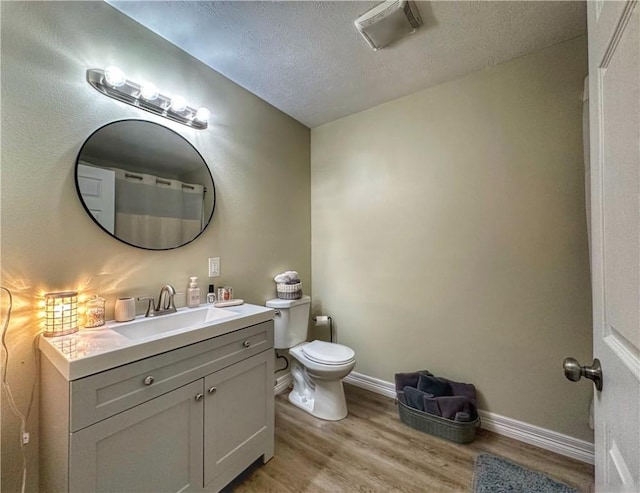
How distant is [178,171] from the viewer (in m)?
1.62

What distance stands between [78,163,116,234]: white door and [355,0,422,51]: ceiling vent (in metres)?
1.51

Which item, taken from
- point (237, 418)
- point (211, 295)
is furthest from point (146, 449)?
point (211, 295)

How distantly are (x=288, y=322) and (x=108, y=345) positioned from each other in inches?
48.1

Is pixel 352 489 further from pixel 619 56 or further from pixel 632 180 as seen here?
pixel 619 56

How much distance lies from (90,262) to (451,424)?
2166 mm

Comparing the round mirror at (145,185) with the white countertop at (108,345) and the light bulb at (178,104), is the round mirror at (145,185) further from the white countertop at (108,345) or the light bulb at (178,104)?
the white countertop at (108,345)

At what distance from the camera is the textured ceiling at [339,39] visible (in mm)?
1362

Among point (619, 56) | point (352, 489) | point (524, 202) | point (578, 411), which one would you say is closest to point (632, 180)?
point (619, 56)

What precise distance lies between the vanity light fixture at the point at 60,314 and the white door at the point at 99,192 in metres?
0.36

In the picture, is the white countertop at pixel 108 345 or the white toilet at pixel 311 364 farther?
the white toilet at pixel 311 364

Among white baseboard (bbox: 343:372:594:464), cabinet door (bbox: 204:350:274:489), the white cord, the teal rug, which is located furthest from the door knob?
the white cord

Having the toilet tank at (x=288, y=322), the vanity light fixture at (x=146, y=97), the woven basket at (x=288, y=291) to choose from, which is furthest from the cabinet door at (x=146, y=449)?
the vanity light fixture at (x=146, y=97)

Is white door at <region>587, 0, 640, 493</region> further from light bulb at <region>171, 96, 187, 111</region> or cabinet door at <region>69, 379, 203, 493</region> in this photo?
light bulb at <region>171, 96, 187, 111</region>

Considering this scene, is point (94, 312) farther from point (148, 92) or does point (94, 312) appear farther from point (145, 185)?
point (148, 92)
